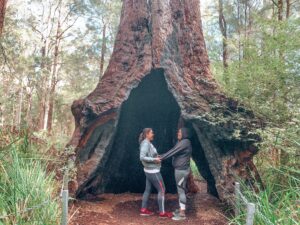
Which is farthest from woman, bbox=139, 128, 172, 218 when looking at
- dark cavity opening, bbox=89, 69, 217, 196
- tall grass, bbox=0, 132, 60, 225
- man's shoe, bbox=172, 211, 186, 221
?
dark cavity opening, bbox=89, 69, 217, 196

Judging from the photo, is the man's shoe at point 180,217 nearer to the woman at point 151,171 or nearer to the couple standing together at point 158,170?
the couple standing together at point 158,170

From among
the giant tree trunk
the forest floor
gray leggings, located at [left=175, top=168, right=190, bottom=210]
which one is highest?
the giant tree trunk

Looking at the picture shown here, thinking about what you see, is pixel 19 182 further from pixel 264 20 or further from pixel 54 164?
pixel 264 20

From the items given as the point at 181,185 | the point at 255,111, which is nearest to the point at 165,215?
the point at 181,185

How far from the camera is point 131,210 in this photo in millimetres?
7273

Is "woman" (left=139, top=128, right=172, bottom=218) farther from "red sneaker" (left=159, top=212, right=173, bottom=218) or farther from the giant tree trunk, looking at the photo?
the giant tree trunk

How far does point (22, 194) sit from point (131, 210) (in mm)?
3355

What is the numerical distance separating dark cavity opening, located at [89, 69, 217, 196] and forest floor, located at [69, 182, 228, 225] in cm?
60

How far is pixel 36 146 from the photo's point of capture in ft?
20.3

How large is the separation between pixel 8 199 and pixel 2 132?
160 centimetres

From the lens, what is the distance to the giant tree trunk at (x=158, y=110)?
6918 millimetres

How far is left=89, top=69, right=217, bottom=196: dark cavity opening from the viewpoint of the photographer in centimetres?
903

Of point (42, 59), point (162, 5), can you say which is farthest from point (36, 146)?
point (42, 59)

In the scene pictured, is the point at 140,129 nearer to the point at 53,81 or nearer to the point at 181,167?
the point at 181,167
